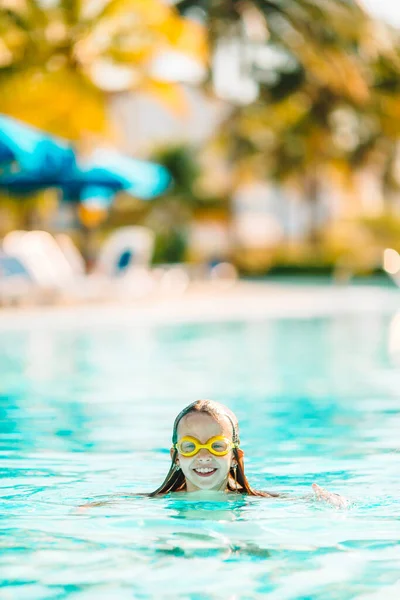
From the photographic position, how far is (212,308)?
61.8ft

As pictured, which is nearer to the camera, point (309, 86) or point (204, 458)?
point (204, 458)

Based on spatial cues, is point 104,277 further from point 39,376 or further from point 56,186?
point 39,376

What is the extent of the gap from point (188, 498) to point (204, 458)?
0.32 m

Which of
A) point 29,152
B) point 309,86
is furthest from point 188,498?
point 309,86

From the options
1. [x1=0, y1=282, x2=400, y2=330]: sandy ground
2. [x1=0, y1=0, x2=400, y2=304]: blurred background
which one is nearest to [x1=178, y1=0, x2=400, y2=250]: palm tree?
[x1=0, y1=0, x2=400, y2=304]: blurred background

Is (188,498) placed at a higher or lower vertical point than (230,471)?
lower

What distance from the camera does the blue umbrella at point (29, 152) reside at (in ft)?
54.0

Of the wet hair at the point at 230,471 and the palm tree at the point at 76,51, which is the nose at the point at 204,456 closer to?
the wet hair at the point at 230,471

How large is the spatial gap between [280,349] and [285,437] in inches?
236

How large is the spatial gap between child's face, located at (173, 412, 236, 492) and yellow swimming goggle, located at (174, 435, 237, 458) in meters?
0.02

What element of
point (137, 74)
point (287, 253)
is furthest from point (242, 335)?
point (287, 253)

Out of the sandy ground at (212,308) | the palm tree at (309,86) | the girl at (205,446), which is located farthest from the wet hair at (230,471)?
the palm tree at (309,86)

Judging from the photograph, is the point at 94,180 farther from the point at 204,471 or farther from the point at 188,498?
the point at 204,471

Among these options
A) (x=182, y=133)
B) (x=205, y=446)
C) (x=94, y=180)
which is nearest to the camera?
(x=205, y=446)
